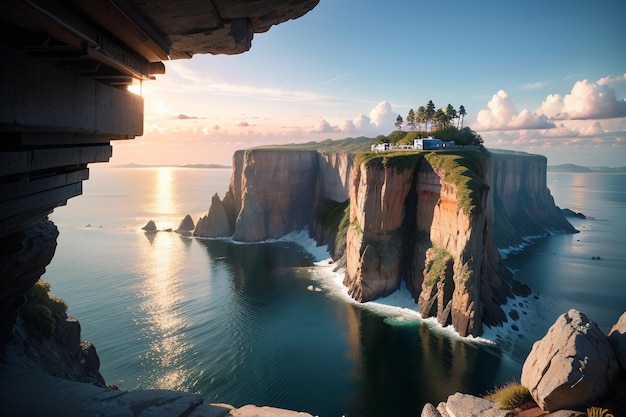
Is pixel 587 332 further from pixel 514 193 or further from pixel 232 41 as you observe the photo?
pixel 514 193

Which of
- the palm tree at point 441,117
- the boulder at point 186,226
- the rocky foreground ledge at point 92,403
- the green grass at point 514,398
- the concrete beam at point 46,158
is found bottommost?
the boulder at point 186,226

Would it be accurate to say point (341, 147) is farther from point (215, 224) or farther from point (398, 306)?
point (398, 306)

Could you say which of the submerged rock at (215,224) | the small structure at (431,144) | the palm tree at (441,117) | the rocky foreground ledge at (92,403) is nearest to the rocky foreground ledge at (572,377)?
the rocky foreground ledge at (92,403)

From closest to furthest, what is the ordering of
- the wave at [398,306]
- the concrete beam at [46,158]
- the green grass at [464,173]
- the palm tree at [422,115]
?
the concrete beam at [46,158]
the wave at [398,306]
the green grass at [464,173]
the palm tree at [422,115]

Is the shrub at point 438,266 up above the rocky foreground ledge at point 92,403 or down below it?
below

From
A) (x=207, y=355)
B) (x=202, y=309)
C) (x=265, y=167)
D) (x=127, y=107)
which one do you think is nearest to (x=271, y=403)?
(x=207, y=355)

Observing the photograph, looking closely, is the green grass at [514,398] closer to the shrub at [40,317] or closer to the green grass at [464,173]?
the shrub at [40,317]
